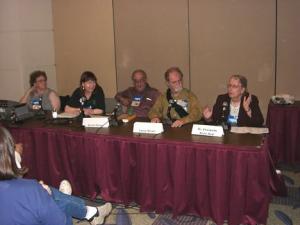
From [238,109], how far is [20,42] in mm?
3539

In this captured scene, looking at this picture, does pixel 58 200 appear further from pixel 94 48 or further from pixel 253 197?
pixel 94 48

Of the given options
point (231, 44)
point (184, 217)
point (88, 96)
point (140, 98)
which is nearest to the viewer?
point (184, 217)

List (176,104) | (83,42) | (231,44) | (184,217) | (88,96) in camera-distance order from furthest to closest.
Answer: (83,42)
(231,44)
(88,96)
(176,104)
(184,217)

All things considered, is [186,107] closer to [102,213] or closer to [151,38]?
[102,213]

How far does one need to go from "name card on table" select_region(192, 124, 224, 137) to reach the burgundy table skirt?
0.22 m

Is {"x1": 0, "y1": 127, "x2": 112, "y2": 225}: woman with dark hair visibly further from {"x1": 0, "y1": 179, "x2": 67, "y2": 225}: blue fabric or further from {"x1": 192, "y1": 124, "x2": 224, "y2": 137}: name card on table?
{"x1": 192, "y1": 124, "x2": 224, "y2": 137}: name card on table

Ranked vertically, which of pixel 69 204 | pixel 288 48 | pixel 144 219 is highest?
pixel 288 48

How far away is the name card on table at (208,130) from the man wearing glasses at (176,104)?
557mm

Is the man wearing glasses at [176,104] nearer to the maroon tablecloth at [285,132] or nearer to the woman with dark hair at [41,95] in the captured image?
the maroon tablecloth at [285,132]

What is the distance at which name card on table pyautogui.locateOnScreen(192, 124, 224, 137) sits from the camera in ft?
10.1

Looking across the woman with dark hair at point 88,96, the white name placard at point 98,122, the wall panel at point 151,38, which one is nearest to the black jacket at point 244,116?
the white name placard at point 98,122

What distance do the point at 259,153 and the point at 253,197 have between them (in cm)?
35

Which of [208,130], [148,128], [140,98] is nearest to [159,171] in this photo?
[148,128]

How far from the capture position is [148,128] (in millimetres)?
3291
